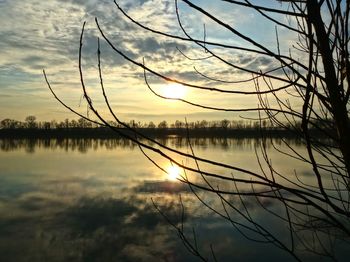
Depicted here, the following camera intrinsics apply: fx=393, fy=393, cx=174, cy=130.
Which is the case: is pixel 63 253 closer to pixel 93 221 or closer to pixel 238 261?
pixel 93 221

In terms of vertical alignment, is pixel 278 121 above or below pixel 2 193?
above

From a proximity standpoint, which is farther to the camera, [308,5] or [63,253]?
[63,253]

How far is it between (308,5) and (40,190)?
61.2 feet

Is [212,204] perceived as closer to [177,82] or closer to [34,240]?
[34,240]

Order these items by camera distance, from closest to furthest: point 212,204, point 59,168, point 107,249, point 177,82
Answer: point 177,82 → point 107,249 → point 212,204 → point 59,168

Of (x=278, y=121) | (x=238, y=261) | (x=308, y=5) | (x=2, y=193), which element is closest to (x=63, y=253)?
(x=238, y=261)

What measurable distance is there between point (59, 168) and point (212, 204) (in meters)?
15.6

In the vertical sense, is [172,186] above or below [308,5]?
below

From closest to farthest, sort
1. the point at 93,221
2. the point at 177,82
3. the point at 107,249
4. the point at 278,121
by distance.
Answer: the point at 177,82
the point at 278,121
the point at 107,249
the point at 93,221

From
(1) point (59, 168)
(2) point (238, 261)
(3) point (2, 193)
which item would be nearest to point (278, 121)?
(2) point (238, 261)

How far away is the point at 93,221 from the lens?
12945 millimetres

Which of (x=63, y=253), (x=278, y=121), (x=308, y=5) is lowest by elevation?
(x=63, y=253)

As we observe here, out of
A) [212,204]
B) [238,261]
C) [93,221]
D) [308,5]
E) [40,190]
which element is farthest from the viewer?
[40,190]

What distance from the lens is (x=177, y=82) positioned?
1117 millimetres
